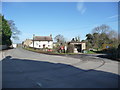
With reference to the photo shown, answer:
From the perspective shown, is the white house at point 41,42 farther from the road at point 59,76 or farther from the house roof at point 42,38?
the road at point 59,76

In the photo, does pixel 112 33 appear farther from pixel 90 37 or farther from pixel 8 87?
pixel 8 87

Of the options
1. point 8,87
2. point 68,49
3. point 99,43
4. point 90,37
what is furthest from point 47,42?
point 8,87

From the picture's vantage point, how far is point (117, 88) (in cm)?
605

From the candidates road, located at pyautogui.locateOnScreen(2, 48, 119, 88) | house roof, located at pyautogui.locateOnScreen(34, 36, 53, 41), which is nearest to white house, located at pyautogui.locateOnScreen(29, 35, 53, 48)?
house roof, located at pyautogui.locateOnScreen(34, 36, 53, 41)

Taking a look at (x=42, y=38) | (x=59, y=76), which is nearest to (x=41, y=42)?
(x=42, y=38)

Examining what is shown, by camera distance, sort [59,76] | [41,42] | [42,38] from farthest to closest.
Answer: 1. [42,38]
2. [41,42]
3. [59,76]

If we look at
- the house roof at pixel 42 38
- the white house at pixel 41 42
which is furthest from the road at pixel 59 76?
the house roof at pixel 42 38

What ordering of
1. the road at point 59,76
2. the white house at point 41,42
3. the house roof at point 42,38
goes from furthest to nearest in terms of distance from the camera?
the house roof at point 42,38
the white house at point 41,42
the road at point 59,76

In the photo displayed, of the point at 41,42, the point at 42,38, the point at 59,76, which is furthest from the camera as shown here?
the point at 42,38

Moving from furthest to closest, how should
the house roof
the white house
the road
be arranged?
1. the house roof
2. the white house
3. the road

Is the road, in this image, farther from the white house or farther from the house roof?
the house roof

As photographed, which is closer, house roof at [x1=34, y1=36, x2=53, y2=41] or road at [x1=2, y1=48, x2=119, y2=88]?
road at [x1=2, y1=48, x2=119, y2=88]

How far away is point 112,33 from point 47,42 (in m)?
36.8

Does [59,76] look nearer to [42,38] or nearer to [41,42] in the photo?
[41,42]
